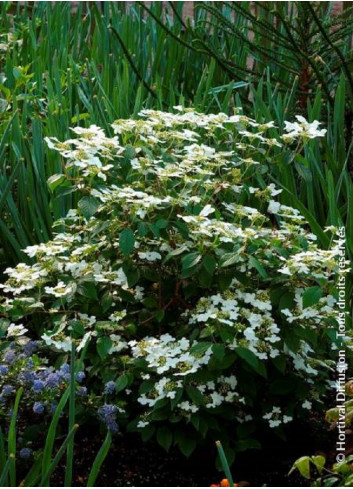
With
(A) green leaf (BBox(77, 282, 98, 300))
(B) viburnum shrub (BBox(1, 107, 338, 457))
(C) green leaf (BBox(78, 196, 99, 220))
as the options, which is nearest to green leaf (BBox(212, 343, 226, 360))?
(B) viburnum shrub (BBox(1, 107, 338, 457))

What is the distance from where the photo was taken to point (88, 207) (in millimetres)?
2090

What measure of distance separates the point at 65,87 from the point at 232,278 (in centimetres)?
167

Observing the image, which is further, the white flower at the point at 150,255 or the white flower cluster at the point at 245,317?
the white flower at the point at 150,255

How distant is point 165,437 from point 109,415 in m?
0.14

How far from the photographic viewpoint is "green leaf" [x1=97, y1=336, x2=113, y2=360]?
200 cm

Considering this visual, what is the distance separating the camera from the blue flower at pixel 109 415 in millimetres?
1993

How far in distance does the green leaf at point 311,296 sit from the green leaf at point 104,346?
461mm

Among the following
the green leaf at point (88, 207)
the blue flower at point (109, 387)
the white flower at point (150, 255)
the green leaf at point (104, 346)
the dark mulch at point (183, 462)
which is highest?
the green leaf at point (88, 207)

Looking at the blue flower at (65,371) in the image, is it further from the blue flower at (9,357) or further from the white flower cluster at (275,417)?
the white flower cluster at (275,417)

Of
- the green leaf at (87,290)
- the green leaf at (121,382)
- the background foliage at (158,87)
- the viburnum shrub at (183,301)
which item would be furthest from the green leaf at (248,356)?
the background foliage at (158,87)

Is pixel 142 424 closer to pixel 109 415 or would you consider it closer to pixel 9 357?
pixel 109 415

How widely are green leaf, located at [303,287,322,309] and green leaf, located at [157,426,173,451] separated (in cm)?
45

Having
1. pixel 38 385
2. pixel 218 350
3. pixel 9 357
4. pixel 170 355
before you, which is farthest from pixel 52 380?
pixel 218 350

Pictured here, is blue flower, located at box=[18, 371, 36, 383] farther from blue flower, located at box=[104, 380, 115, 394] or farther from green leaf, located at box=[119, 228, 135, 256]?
green leaf, located at box=[119, 228, 135, 256]
